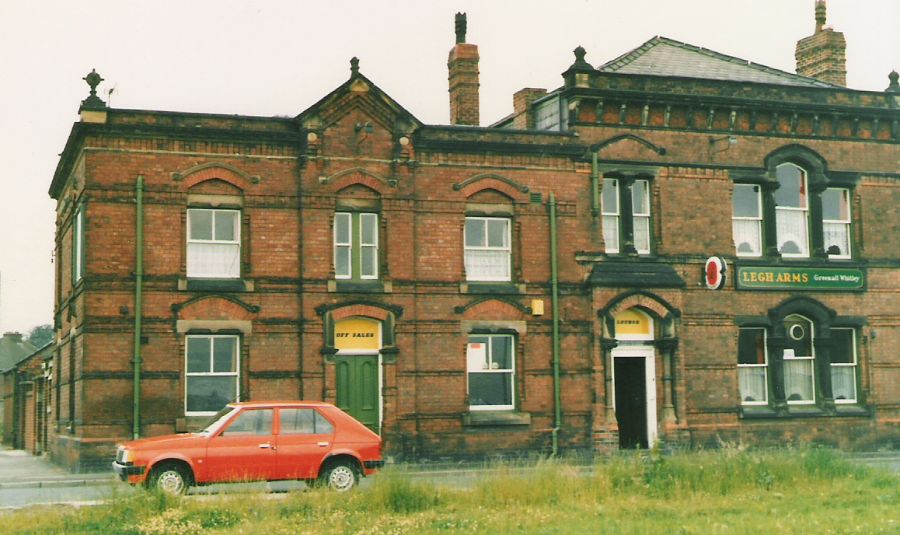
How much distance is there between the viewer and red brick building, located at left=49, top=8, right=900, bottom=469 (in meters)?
26.0

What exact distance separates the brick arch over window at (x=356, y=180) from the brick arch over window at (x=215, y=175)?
1658 millimetres

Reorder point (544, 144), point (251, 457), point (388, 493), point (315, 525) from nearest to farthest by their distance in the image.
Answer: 1. point (315, 525)
2. point (388, 493)
3. point (251, 457)
4. point (544, 144)

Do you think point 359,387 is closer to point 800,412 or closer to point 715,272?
point 715,272

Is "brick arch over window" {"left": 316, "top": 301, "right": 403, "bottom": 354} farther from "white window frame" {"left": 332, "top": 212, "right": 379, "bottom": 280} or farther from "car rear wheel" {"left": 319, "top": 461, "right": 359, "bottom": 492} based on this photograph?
"car rear wheel" {"left": 319, "top": 461, "right": 359, "bottom": 492}

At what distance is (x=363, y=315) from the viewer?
27.1 metres

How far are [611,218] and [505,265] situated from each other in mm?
3117

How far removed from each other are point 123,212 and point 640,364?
12.9 meters

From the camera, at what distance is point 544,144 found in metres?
29.0

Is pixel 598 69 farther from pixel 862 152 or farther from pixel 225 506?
pixel 225 506

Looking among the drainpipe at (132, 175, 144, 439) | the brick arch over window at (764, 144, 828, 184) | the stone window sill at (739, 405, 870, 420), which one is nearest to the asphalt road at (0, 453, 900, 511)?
the drainpipe at (132, 175, 144, 439)

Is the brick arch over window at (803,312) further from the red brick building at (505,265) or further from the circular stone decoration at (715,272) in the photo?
the circular stone decoration at (715,272)

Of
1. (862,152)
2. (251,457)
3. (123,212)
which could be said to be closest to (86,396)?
(123,212)

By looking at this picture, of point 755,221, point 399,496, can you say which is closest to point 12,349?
point 755,221

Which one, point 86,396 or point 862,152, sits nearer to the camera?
point 86,396
